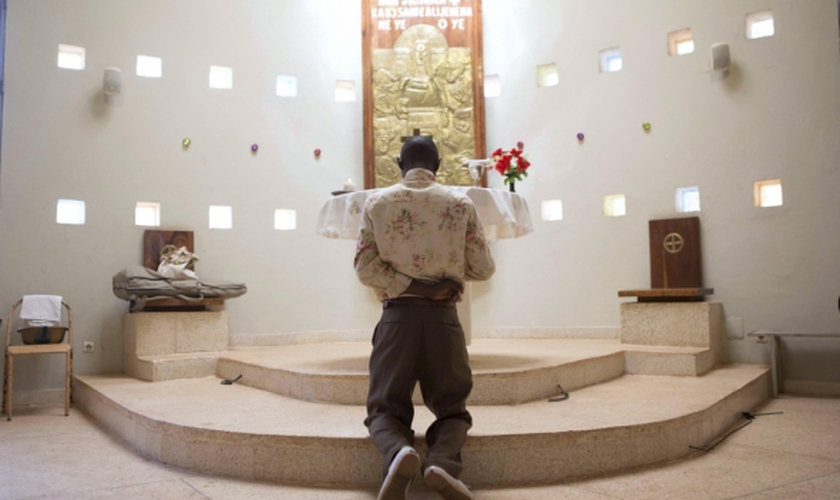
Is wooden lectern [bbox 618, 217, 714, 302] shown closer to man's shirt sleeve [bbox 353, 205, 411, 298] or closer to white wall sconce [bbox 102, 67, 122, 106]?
man's shirt sleeve [bbox 353, 205, 411, 298]

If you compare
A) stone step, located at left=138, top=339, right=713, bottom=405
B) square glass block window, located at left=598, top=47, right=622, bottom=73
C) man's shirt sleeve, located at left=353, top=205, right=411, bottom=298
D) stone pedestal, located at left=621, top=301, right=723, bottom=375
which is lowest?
stone step, located at left=138, top=339, right=713, bottom=405

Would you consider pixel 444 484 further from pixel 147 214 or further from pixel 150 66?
pixel 150 66

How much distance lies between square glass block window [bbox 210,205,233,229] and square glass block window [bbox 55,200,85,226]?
132 centimetres

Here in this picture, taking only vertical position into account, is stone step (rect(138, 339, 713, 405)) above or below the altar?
below

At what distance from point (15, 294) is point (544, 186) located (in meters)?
5.76

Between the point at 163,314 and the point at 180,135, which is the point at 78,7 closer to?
the point at 180,135

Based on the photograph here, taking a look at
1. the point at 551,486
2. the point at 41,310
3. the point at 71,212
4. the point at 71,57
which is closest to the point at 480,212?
the point at 551,486

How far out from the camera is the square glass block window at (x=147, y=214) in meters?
7.31

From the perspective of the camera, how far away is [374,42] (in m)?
8.40

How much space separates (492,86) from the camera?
8.51 metres

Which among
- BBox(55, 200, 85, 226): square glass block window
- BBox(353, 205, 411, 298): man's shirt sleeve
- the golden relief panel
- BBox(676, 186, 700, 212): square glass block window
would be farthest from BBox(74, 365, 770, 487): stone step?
the golden relief panel

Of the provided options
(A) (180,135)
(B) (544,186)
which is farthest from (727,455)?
(A) (180,135)

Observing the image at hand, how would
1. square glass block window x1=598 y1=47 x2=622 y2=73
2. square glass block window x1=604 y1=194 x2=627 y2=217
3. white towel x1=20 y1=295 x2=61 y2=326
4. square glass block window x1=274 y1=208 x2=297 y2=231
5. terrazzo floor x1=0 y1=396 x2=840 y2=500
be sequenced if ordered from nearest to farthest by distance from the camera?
terrazzo floor x1=0 y1=396 x2=840 y2=500
white towel x1=20 y1=295 x2=61 y2=326
square glass block window x1=604 y1=194 x2=627 y2=217
square glass block window x1=598 y1=47 x2=622 y2=73
square glass block window x1=274 y1=208 x2=297 y2=231

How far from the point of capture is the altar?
187 inches
